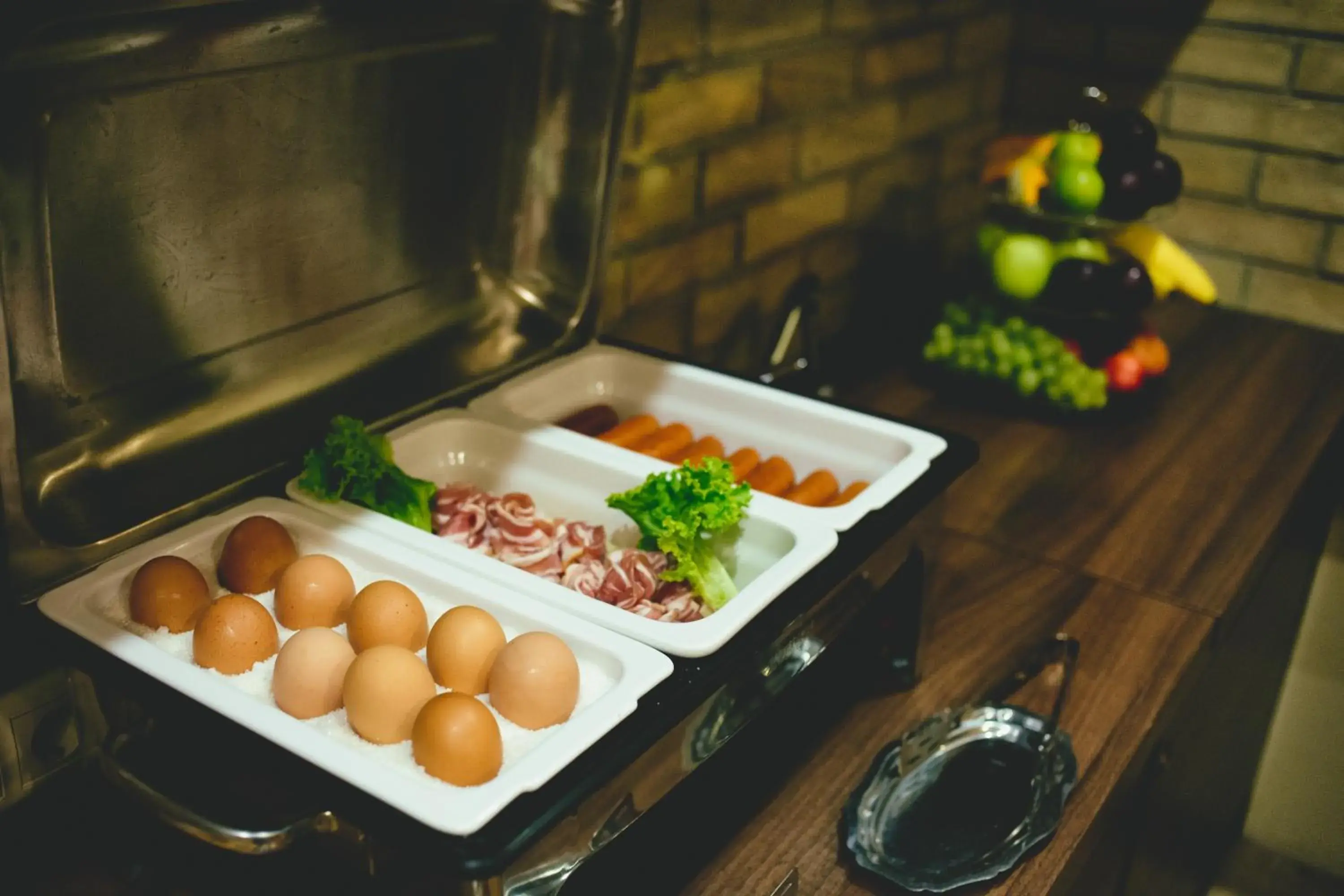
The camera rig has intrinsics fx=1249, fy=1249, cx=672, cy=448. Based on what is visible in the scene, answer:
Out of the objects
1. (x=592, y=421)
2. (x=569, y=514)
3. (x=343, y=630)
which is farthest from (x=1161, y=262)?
(x=343, y=630)

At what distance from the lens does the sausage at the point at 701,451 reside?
1.11 metres

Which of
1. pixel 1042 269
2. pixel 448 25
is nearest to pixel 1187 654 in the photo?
pixel 1042 269

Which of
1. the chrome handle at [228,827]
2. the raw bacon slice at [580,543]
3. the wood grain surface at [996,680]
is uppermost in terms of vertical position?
the raw bacon slice at [580,543]

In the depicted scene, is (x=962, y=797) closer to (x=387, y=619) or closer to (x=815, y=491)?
(x=815, y=491)

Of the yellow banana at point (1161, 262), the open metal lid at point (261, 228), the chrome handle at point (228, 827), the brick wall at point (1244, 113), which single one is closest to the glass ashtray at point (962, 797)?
the chrome handle at point (228, 827)

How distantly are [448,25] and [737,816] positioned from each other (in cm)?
66

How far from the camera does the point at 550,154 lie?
1.15 meters

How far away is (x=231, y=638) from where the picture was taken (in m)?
0.77

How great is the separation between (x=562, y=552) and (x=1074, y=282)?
0.91 m

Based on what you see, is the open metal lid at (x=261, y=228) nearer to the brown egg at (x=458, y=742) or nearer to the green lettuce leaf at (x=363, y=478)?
the green lettuce leaf at (x=363, y=478)

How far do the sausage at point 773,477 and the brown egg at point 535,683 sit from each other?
36cm

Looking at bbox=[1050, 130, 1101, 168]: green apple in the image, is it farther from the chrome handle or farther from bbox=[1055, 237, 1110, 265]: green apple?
the chrome handle

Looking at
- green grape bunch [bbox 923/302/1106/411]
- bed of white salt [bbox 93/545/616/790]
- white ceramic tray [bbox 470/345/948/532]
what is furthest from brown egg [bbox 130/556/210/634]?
green grape bunch [bbox 923/302/1106/411]

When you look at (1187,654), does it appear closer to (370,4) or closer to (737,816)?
(737,816)
